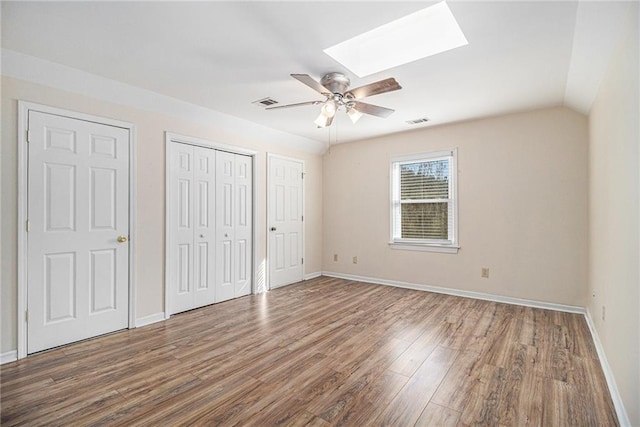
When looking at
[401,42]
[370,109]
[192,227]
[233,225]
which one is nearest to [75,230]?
[192,227]

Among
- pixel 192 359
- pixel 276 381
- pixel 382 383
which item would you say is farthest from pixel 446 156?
pixel 192 359

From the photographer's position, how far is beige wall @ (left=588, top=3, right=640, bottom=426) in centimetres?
161

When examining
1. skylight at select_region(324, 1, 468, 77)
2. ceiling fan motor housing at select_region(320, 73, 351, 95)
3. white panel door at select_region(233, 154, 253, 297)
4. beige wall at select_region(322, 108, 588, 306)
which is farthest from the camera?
white panel door at select_region(233, 154, 253, 297)

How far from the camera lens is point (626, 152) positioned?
71.0 inches

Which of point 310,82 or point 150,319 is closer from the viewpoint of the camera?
point 310,82

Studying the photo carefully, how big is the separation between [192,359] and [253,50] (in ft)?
8.32

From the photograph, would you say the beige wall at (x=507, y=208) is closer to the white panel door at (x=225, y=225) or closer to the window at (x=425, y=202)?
the window at (x=425, y=202)

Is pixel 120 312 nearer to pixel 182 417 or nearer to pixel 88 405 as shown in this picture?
pixel 88 405

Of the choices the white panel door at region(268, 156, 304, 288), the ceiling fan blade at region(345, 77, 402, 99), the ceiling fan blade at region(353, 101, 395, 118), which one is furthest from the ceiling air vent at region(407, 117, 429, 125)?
the white panel door at region(268, 156, 304, 288)

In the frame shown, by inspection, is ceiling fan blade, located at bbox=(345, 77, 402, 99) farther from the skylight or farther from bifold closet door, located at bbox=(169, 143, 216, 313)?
bifold closet door, located at bbox=(169, 143, 216, 313)

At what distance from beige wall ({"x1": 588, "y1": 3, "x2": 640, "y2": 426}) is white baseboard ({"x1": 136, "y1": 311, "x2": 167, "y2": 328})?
12.7 feet

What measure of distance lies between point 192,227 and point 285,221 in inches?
64.5

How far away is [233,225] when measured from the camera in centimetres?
433

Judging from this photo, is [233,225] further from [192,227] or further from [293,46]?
[293,46]
